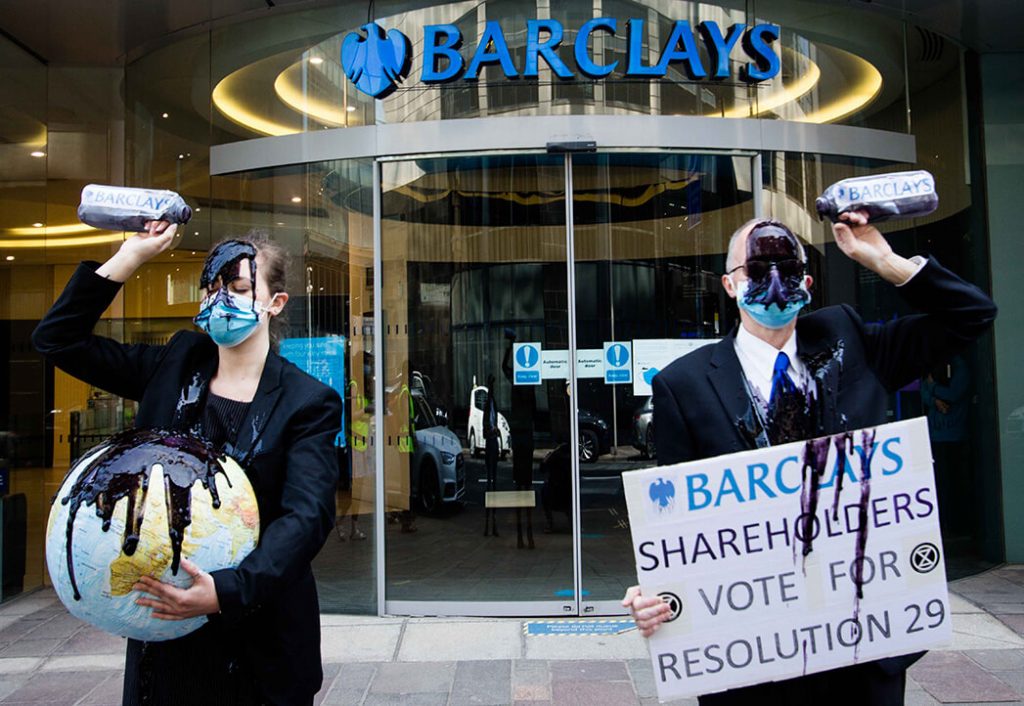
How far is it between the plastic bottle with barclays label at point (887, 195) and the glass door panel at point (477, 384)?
13.4 feet

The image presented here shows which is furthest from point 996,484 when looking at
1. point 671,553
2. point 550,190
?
point 671,553

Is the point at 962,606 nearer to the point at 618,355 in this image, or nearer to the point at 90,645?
the point at 618,355

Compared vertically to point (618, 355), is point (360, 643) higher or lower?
lower

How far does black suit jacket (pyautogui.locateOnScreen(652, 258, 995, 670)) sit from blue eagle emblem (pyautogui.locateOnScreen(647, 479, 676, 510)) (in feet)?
0.59

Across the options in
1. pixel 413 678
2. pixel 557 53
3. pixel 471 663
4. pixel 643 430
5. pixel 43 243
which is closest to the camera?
pixel 413 678

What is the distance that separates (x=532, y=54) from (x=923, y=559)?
504cm

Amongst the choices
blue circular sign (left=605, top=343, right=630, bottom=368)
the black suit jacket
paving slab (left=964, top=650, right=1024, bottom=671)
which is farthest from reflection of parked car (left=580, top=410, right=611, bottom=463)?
the black suit jacket

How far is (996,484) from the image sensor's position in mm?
7316

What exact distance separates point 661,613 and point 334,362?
15.2 ft

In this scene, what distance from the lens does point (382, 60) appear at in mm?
6254

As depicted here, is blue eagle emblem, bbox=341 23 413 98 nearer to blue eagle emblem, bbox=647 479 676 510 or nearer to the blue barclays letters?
the blue barclays letters

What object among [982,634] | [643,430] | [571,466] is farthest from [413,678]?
[982,634]

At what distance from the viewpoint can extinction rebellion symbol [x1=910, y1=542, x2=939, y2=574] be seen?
2129 mm

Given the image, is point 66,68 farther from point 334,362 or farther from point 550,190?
point 550,190
